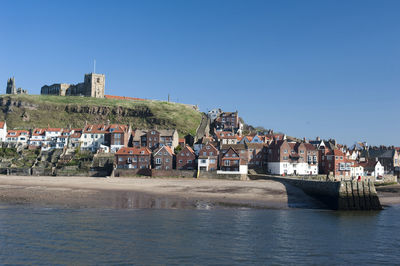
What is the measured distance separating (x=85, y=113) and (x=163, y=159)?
63.2 meters

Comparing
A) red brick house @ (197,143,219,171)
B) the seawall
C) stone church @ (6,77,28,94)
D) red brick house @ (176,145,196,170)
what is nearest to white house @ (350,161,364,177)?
red brick house @ (197,143,219,171)

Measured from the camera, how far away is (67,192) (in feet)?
159

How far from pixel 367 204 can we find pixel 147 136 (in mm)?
58753

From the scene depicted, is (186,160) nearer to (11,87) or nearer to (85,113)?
(85,113)

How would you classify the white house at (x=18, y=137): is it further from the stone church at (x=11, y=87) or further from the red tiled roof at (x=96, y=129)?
the stone church at (x=11, y=87)

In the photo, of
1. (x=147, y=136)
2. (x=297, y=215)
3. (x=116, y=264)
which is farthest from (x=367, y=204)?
(x=147, y=136)

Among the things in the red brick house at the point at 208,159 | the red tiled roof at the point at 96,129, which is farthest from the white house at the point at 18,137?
the red brick house at the point at 208,159

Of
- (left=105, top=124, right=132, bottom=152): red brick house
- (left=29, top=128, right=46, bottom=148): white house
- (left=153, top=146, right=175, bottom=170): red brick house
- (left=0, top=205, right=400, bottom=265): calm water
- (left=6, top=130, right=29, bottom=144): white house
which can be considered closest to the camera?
(left=0, top=205, right=400, bottom=265): calm water

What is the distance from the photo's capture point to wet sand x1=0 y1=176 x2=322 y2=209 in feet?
137

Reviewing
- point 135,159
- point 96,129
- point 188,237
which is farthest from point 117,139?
point 188,237

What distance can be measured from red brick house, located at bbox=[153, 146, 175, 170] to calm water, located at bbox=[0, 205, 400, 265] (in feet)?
129

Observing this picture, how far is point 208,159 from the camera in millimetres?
76000

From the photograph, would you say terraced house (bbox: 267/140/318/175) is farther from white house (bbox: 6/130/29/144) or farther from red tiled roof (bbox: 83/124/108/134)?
white house (bbox: 6/130/29/144)

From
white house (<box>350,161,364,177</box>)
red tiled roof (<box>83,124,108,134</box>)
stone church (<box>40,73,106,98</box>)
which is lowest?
white house (<box>350,161,364,177</box>)
